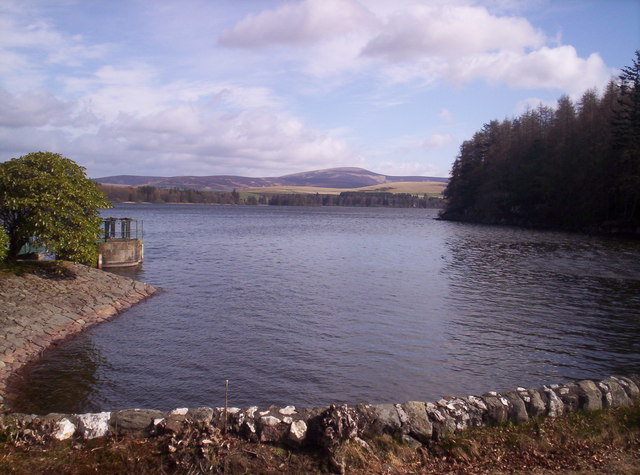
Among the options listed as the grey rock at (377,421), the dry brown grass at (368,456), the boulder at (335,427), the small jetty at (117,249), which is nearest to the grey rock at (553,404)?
the dry brown grass at (368,456)

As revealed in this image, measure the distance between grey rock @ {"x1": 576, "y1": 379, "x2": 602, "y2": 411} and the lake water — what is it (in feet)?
12.9

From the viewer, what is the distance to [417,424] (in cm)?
788

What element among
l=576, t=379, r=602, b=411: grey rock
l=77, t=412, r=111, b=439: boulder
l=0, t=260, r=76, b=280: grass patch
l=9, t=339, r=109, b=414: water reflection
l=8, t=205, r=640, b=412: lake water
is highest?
l=0, t=260, r=76, b=280: grass patch

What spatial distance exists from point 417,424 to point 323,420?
5.40ft

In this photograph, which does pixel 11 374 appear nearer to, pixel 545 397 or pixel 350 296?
pixel 545 397

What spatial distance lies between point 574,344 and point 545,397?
9.71 m

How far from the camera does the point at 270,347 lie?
53.3ft

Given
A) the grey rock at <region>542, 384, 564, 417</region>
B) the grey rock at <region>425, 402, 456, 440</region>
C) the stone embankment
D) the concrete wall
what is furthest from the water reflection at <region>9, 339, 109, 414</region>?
the concrete wall

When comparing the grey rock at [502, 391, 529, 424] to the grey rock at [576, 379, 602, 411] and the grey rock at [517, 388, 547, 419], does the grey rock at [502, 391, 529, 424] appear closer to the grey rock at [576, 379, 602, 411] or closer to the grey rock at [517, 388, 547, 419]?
the grey rock at [517, 388, 547, 419]

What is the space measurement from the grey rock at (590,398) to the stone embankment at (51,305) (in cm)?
1253

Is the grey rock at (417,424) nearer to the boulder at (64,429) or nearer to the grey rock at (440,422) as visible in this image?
the grey rock at (440,422)

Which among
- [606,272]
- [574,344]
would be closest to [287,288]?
[574,344]

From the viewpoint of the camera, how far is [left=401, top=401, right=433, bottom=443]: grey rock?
780 centimetres

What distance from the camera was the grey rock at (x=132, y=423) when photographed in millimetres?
7496
